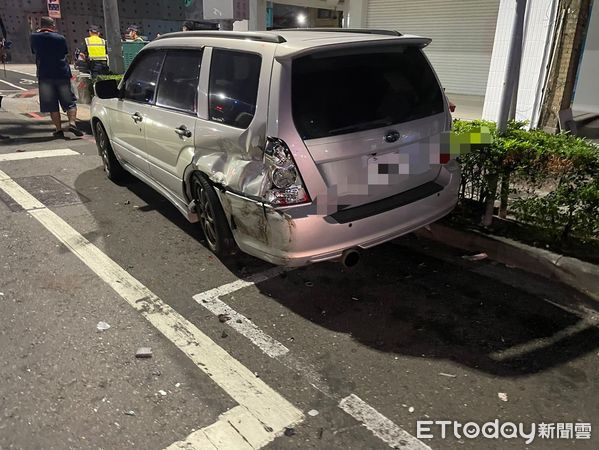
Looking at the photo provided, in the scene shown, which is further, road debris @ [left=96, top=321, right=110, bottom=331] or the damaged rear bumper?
road debris @ [left=96, top=321, right=110, bottom=331]

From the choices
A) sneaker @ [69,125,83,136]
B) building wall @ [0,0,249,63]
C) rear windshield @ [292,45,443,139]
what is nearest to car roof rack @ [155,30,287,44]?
rear windshield @ [292,45,443,139]

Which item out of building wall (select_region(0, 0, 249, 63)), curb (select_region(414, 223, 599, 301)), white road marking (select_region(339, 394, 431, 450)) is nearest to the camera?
white road marking (select_region(339, 394, 431, 450))

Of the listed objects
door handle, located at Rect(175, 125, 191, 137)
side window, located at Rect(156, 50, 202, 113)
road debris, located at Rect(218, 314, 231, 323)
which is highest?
side window, located at Rect(156, 50, 202, 113)

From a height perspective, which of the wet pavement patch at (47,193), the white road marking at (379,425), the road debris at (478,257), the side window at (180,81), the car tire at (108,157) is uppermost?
the side window at (180,81)

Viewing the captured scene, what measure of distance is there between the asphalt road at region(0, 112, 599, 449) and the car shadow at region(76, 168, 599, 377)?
0.5 inches

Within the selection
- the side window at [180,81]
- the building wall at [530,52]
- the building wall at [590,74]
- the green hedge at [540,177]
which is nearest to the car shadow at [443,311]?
the green hedge at [540,177]

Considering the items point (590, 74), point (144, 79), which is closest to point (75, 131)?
point (144, 79)

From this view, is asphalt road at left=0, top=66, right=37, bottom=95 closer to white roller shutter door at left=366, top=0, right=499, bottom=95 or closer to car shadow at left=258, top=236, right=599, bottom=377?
white roller shutter door at left=366, top=0, right=499, bottom=95

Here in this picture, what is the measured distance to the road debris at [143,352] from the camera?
3.09 meters

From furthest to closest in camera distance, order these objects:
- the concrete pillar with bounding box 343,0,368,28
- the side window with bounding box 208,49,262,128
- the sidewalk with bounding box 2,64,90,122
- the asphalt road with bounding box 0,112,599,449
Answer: the concrete pillar with bounding box 343,0,368,28, the sidewalk with bounding box 2,64,90,122, the side window with bounding box 208,49,262,128, the asphalt road with bounding box 0,112,599,449

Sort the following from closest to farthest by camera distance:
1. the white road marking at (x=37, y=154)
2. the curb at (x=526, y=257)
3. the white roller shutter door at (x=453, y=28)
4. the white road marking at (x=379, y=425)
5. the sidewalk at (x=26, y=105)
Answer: the white road marking at (x=379, y=425) → the curb at (x=526, y=257) → the white road marking at (x=37, y=154) → the sidewalk at (x=26, y=105) → the white roller shutter door at (x=453, y=28)

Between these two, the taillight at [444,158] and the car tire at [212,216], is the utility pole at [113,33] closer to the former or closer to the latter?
the car tire at [212,216]

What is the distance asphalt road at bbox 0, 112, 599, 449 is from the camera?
8.46ft

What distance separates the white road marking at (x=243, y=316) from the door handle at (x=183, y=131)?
4.30 ft
